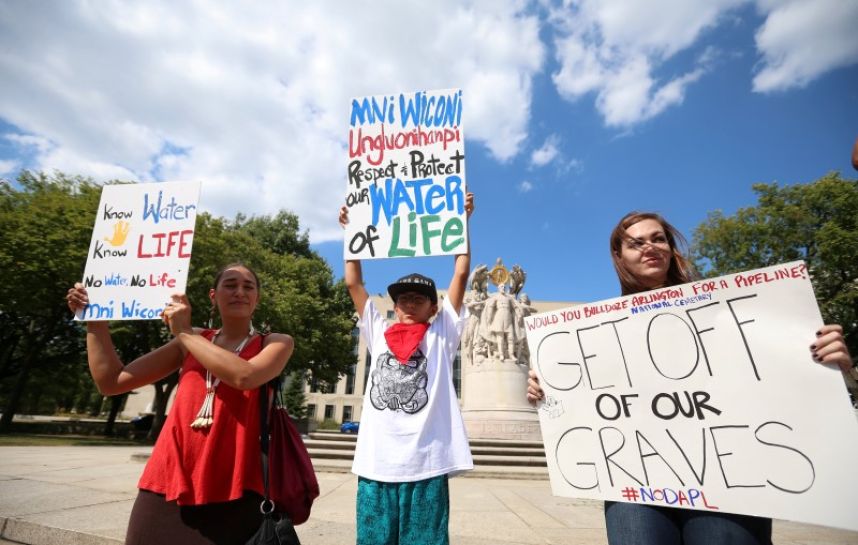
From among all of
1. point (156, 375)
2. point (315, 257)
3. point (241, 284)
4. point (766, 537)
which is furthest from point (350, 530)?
point (315, 257)

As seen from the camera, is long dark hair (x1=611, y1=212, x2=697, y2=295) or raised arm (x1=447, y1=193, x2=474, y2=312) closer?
long dark hair (x1=611, y1=212, x2=697, y2=295)

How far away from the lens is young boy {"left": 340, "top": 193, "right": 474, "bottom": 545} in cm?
239

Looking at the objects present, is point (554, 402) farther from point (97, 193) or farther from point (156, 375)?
point (97, 193)

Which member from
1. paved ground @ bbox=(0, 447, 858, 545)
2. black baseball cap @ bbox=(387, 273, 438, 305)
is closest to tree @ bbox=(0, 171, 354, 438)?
paved ground @ bbox=(0, 447, 858, 545)

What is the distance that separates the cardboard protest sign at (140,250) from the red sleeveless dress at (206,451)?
1002 millimetres

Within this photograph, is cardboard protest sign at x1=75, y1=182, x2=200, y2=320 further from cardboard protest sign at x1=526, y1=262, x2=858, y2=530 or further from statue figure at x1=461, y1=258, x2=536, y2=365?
statue figure at x1=461, y1=258, x2=536, y2=365

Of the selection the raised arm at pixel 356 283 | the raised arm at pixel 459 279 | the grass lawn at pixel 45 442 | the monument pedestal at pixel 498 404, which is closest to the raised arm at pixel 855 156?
the raised arm at pixel 459 279

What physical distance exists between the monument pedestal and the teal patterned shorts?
12237 mm

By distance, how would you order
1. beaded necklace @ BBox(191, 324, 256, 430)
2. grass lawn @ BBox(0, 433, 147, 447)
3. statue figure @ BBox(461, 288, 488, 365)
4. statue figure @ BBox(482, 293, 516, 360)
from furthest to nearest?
statue figure @ BBox(461, 288, 488, 365) → statue figure @ BBox(482, 293, 516, 360) → grass lawn @ BBox(0, 433, 147, 447) → beaded necklace @ BBox(191, 324, 256, 430)

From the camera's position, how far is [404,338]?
9.30 feet

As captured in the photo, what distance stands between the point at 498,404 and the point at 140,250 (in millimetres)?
13347

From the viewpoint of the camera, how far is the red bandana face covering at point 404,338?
2.74 metres

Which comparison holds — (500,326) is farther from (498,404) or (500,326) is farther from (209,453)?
(209,453)

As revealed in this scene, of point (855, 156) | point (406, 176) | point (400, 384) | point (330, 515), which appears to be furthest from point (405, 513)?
point (330, 515)
